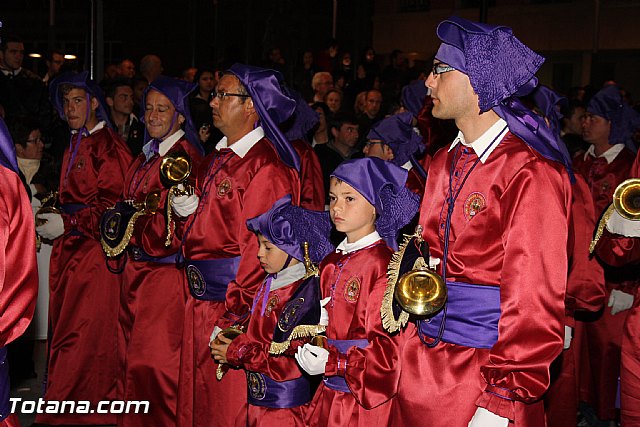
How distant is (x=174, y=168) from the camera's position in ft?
18.9

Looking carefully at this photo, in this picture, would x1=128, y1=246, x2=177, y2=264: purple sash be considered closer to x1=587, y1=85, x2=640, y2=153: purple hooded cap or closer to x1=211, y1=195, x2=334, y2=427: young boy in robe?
x1=211, y1=195, x2=334, y2=427: young boy in robe

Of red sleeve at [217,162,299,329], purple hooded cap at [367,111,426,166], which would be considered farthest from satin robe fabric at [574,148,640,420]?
red sleeve at [217,162,299,329]

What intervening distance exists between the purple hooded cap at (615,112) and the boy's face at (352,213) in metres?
3.96

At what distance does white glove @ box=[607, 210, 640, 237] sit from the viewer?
4668 mm

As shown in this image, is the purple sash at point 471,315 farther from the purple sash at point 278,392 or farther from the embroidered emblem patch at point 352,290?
the purple sash at point 278,392

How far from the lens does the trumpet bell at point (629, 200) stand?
181 inches

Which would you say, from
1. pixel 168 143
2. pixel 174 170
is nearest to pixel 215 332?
pixel 174 170

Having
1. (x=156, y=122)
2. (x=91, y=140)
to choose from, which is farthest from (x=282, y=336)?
(x=91, y=140)

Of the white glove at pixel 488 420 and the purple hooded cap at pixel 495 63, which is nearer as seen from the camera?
the white glove at pixel 488 420

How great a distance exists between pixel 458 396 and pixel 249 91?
101 inches

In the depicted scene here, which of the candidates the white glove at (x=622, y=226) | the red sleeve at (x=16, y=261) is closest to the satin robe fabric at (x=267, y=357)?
the white glove at (x=622, y=226)

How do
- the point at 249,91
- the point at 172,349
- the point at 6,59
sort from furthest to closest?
the point at 6,59, the point at 172,349, the point at 249,91

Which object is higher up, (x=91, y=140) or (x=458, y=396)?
(x=91, y=140)

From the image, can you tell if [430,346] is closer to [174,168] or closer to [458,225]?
[458,225]
